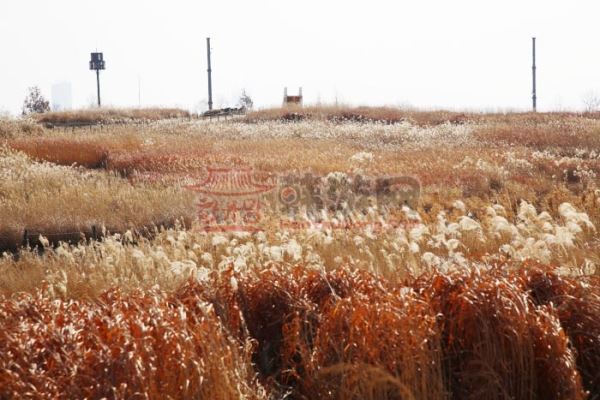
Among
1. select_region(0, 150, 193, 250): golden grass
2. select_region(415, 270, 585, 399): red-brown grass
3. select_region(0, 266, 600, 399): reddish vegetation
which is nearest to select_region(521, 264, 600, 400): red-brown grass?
select_region(0, 266, 600, 399): reddish vegetation

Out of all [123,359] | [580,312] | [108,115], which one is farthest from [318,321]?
[108,115]

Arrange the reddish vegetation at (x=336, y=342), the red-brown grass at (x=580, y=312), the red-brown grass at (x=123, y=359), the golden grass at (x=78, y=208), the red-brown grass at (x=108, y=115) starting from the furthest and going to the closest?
the red-brown grass at (x=108, y=115) < the golden grass at (x=78, y=208) < the red-brown grass at (x=580, y=312) < the reddish vegetation at (x=336, y=342) < the red-brown grass at (x=123, y=359)

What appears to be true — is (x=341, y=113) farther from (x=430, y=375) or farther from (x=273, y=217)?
(x=430, y=375)

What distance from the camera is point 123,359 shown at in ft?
16.0

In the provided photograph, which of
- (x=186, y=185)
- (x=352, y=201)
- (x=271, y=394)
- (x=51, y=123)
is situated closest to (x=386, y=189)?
(x=352, y=201)

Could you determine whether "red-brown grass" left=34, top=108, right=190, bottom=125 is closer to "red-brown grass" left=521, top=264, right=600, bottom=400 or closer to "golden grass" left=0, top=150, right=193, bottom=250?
"golden grass" left=0, top=150, right=193, bottom=250

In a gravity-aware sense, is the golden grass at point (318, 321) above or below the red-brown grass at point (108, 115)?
below

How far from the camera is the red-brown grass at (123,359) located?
15.6 ft

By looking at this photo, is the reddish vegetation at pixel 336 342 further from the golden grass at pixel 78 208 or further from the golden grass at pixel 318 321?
the golden grass at pixel 78 208

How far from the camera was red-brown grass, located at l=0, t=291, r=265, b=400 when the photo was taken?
4.75 meters

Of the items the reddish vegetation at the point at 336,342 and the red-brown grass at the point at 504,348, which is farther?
the red-brown grass at the point at 504,348

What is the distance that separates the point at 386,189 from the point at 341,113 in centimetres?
2091

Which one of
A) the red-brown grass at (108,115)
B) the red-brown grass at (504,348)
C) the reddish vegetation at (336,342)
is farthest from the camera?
the red-brown grass at (108,115)

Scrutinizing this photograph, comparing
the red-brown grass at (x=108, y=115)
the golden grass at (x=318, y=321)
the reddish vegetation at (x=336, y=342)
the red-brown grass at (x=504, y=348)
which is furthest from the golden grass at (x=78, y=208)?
the red-brown grass at (x=108, y=115)
